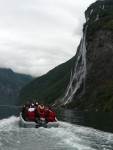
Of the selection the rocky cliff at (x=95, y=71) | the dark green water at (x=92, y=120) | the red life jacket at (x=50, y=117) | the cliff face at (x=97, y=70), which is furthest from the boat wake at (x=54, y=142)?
the cliff face at (x=97, y=70)

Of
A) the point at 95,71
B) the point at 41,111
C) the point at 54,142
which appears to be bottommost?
the point at 54,142

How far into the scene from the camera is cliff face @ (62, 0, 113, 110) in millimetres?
151125

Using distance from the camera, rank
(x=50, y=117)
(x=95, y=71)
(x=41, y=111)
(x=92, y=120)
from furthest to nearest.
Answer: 1. (x=95, y=71)
2. (x=92, y=120)
3. (x=41, y=111)
4. (x=50, y=117)

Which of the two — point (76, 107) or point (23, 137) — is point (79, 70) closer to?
point (76, 107)

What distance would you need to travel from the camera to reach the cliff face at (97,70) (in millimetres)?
151125

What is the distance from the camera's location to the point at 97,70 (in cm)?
16600

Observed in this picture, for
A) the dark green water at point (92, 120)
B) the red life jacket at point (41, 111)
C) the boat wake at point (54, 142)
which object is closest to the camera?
the boat wake at point (54, 142)

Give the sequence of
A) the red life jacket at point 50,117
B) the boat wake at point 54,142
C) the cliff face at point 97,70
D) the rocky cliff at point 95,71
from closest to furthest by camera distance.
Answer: the boat wake at point 54,142, the red life jacket at point 50,117, the cliff face at point 97,70, the rocky cliff at point 95,71

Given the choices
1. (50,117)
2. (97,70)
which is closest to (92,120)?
(50,117)

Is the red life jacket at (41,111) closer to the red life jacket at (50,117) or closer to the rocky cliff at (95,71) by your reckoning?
the red life jacket at (50,117)

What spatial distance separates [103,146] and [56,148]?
450 centimetres

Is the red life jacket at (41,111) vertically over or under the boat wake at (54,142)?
over

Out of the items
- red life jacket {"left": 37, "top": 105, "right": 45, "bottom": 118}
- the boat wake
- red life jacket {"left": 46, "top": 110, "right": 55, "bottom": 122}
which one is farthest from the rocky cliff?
the boat wake

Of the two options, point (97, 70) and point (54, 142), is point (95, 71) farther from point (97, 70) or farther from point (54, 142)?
point (54, 142)
